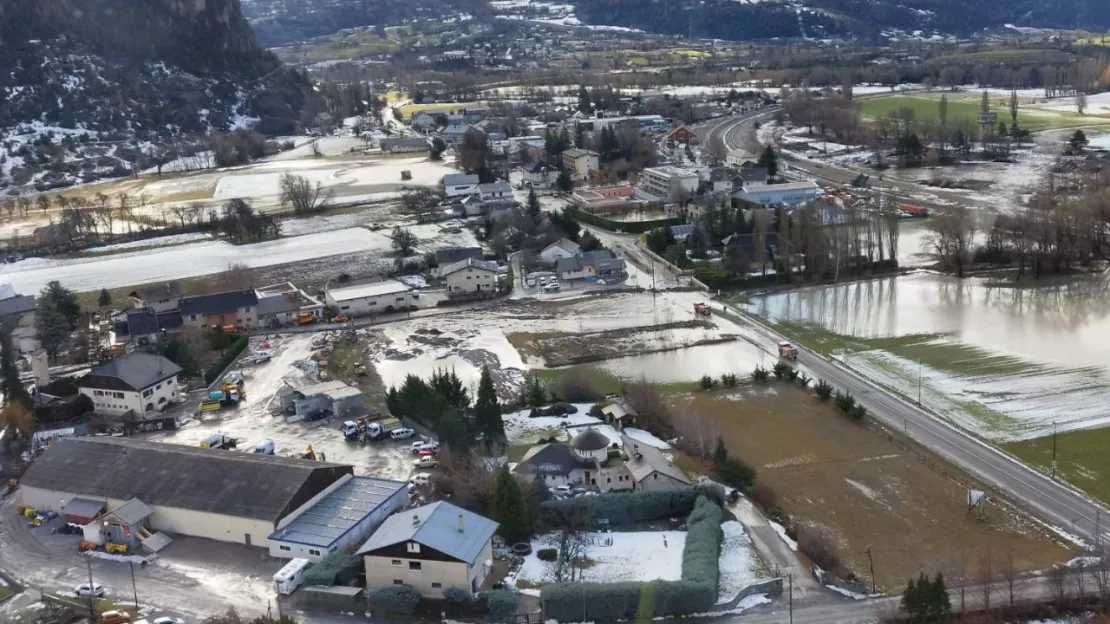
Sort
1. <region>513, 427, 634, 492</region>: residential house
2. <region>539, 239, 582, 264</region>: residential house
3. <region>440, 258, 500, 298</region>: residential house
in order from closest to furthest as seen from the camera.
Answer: <region>513, 427, 634, 492</region>: residential house < <region>440, 258, 500, 298</region>: residential house < <region>539, 239, 582, 264</region>: residential house

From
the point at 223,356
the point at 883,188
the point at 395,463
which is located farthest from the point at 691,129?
the point at 395,463

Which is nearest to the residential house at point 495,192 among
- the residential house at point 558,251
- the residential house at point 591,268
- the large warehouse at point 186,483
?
the residential house at point 558,251

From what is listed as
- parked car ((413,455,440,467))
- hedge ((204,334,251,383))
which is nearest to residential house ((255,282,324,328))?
hedge ((204,334,251,383))

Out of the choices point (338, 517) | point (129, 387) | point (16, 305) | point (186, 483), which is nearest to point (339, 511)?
point (338, 517)

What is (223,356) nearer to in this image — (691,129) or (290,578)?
(290,578)

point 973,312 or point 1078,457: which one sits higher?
point 973,312

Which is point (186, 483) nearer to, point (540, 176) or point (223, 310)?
point (223, 310)

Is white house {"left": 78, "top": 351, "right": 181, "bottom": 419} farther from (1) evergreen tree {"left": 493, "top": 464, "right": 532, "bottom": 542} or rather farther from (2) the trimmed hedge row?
(2) the trimmed hedge row
